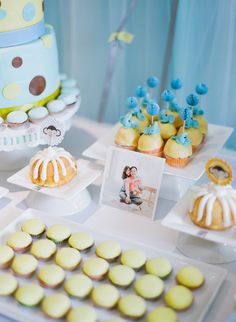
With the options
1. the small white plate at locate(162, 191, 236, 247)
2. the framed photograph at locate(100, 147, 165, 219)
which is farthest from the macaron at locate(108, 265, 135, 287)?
the framed photograph at locate(100, 147, 165, 219)

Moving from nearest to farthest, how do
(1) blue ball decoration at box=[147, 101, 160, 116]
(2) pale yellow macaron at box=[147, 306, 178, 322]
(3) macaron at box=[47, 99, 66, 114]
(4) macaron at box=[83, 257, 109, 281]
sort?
(2) pale yellow macaron at box=[147, 306, 178, 322]
(4) macaron at box=[83, 257, 109, 281]
(1) blue ball decoration at box=[147, 101, 160, 116]
(3) macaron at box=[47, 99, 66, 114]

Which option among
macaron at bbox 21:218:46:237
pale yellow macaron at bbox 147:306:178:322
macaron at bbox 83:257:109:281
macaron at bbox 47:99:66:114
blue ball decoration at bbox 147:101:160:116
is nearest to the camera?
pale yellow macaron at bbox 147:306:178:322

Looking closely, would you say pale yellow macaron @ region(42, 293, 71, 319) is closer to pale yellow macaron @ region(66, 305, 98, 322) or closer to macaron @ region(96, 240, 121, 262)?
pale yellow macaron @ region(66, 305, 98, 322)

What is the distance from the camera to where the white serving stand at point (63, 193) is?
1.21 meters

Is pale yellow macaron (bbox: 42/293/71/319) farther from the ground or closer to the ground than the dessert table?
farther from the ground

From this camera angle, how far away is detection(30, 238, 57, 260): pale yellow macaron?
107 cm

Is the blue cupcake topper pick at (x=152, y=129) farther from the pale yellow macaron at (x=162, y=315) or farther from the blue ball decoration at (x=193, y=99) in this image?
the pale yellow macaron at (x=162, y=315)

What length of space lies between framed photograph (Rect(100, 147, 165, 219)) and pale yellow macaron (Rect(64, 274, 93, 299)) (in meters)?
0.28

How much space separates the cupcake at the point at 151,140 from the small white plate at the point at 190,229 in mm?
198

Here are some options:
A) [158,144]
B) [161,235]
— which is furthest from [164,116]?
[161,235]

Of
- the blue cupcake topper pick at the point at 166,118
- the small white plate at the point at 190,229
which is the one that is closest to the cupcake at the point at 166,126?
the blue cupcake topper pick at the point at 166,118

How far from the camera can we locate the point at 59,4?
5.57ft

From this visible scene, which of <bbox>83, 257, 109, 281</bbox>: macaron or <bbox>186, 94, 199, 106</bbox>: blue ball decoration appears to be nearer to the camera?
<bbox>83, 257, 109, 281</bbox>: macaron

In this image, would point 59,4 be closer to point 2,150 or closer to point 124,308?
point 2,150
